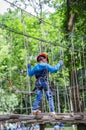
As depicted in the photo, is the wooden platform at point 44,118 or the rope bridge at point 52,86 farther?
the rope bridge at point 52,86

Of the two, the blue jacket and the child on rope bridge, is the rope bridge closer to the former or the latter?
the child on rope bridge

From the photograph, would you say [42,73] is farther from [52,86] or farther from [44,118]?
[52,86]

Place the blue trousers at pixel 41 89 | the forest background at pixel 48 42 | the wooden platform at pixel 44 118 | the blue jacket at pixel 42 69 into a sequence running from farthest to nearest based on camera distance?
the forest background at pixel 48 42 < the blue trousers at pixel 41 89 < the blue jacket at pixel 42 69 < the wooden platform at pixel 44 118

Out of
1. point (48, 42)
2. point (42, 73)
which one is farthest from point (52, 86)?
point (42, 73)

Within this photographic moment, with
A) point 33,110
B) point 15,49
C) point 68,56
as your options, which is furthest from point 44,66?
point 15,49

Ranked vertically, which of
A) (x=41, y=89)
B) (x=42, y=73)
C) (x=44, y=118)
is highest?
(x=42, y=73)

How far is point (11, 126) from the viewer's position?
14.7 meters

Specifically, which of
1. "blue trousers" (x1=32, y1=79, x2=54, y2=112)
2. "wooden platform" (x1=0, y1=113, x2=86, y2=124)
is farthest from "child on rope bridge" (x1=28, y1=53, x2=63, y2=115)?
"wooden platform" (x1=0, y1=113, x2=86, y2=124)

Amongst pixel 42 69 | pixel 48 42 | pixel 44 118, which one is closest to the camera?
pixel 42 69

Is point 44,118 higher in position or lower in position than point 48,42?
lower

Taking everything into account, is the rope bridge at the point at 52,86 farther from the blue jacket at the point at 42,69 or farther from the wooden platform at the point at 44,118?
the blue jacket at the point at 42,69

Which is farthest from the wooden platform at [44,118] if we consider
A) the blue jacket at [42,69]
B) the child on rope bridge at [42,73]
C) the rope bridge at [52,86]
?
the blue jacket at [42,69]

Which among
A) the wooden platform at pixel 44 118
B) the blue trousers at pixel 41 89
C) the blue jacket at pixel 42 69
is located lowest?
the wooden platform at pixel 44 118

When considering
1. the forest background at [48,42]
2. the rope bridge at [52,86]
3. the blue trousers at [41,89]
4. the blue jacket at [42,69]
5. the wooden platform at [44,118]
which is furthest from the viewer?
the forest background at [48,42]
